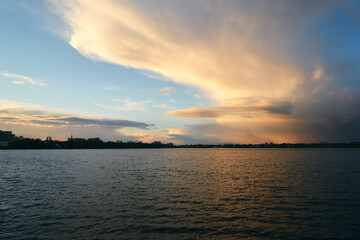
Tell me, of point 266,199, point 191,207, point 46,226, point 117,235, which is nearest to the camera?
point 117,235

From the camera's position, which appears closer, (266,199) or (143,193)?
(266,199)

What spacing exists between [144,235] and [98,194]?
20.1 m

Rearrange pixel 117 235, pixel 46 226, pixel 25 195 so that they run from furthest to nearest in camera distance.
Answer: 1. pixel 25 195
2. pixel 46 226
3. pixel 117 235

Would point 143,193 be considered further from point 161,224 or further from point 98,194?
point 161,224

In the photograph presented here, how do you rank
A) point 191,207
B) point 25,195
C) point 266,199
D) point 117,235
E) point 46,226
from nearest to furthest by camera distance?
point 117,235 < point 46,226 < point 191,207 < point 266,199 < point 25,195

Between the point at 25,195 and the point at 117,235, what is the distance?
87.2 feet

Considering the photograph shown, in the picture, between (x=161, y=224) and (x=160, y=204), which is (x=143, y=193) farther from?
(x=161, y=224)

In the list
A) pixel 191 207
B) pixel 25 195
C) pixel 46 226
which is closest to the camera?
pixel 46 226

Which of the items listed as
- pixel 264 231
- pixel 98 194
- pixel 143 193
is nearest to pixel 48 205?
pixel 98 194

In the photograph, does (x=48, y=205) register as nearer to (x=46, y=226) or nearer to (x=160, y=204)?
(x=46, y=226)

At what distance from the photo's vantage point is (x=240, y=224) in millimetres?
23531

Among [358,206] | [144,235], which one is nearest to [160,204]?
[144,235]

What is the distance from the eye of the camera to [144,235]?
20500mm

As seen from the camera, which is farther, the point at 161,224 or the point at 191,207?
the point at 191,207
